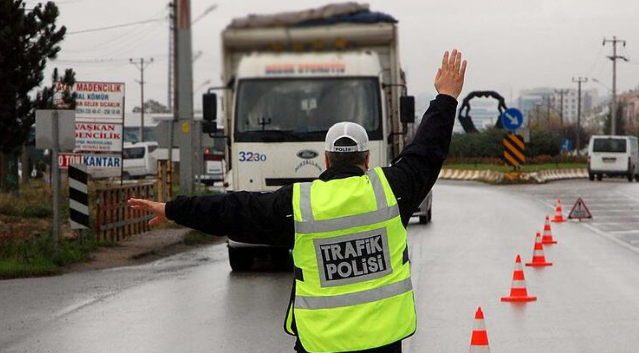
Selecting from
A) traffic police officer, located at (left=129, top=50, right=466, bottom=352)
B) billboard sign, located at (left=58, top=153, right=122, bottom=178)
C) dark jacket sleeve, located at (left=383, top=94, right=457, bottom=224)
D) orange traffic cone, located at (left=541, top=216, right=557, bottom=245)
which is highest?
dark jacket sleeve, located at (left=383, top=94, right=457, bottom=224)

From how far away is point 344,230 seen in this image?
211 inches

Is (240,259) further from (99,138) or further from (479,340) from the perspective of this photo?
(479,340)

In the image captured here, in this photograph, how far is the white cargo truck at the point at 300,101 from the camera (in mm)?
17234

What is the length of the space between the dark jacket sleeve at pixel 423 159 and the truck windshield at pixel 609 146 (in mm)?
55753

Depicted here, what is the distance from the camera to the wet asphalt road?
1112cm

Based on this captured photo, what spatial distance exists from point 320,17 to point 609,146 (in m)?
45.5

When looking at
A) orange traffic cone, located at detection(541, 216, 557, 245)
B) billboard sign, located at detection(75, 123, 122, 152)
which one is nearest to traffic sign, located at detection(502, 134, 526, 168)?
billboard sign, located at detection(75, 123, 122, 152)

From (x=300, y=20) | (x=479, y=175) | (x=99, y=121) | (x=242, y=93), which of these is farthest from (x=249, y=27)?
(x=479, y=175)

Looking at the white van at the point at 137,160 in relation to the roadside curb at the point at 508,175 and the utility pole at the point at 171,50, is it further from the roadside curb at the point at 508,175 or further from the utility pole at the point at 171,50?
the utility pole at the point at 171,50

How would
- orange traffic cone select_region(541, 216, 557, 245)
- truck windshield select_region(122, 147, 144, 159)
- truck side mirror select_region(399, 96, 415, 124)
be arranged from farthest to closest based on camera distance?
truck windshield select_region(122, 147, 144, 159) < orange traffic cone select_region(541, 216, 557, 245) < truck side mirror select_region(399, 96, 415, 124)

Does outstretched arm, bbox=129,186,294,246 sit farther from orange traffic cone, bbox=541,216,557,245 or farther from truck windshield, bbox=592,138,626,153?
truck windshield, bbox=592,138,626,153

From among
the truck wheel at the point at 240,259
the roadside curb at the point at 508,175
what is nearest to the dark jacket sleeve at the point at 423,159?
the truck wheel at the point at 240,259

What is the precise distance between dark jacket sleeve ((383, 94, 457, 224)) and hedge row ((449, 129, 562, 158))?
7877 cm

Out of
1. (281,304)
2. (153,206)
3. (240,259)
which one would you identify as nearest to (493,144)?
(240,259)
